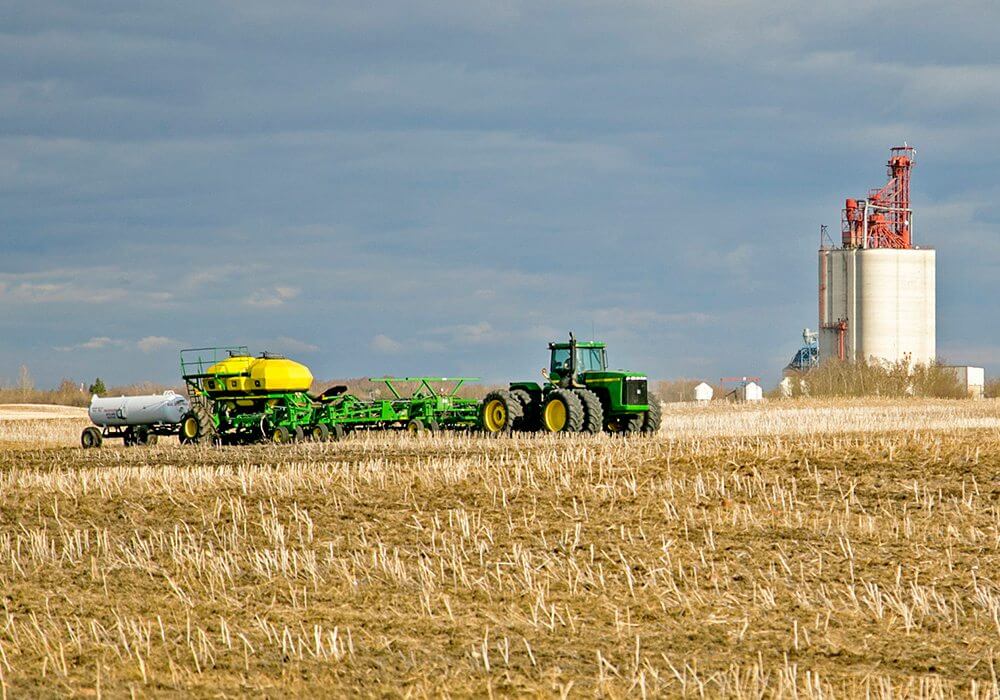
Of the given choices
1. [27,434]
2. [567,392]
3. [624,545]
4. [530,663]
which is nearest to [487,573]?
[624,545]

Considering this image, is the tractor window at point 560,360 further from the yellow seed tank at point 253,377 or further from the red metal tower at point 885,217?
the red metal tower at point 885,217

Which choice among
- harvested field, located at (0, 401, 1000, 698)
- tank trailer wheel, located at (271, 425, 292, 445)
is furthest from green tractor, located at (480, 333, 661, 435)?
harvested field, located at (0, 401, 1000, 698)

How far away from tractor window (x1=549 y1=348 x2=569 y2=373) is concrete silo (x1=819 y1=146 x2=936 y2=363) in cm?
3576

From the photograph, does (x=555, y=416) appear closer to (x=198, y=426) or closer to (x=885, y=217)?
(x=198, y=426)

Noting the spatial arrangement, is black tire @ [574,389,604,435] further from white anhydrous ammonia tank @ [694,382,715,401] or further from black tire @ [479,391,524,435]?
white anhydrous ammonia tank @ [694,382,715,401]

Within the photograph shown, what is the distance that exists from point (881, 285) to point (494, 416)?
36.8 m

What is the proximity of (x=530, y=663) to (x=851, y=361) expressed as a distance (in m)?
54.3

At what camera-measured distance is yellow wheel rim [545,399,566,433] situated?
86.7ft

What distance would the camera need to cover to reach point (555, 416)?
26.6m

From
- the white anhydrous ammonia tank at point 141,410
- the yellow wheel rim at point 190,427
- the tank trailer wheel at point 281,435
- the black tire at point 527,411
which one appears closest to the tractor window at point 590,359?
the black tire at point 527,411

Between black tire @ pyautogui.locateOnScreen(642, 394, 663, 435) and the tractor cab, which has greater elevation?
the tractor cab

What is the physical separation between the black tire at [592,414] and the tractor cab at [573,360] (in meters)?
1.12

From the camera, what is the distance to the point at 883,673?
8.68 m

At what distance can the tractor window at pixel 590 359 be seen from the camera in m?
27.6
